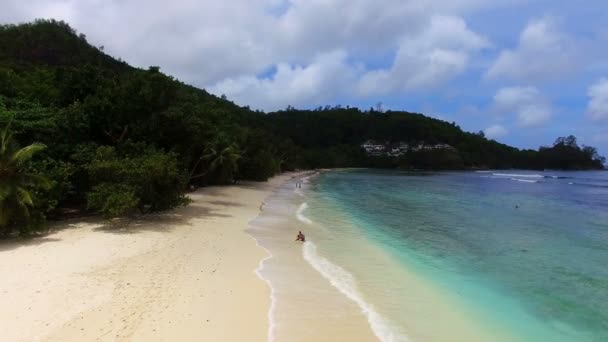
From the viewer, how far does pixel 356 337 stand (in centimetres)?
992

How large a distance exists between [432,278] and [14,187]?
15.8 m

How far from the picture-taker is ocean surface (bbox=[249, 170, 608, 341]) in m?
11.0

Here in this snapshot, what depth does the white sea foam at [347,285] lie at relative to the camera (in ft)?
33.8

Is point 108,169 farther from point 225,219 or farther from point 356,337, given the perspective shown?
point 356,337

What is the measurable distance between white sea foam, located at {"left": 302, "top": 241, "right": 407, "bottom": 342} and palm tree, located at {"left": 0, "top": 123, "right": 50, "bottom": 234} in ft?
35.7

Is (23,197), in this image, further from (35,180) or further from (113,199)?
(113,199)

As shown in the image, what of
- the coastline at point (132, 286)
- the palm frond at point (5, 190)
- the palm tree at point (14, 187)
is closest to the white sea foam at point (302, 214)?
the coastline at point (132, 286)

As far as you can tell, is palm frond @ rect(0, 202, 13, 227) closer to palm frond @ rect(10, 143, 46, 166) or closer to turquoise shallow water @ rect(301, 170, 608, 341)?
palm frond @ rect(10, 143, 46, 166)

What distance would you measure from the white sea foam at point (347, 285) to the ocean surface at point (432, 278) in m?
0.03

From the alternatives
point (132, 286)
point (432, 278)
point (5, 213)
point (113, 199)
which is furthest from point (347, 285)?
point (5, 213)

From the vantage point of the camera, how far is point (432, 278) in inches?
612

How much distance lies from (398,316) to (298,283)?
3.59 metres

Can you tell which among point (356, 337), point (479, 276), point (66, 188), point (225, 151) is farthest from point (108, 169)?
point (225, 151)

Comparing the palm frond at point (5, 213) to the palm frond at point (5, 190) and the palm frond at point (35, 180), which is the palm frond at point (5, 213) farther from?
the palm frond at point (35, 180)
